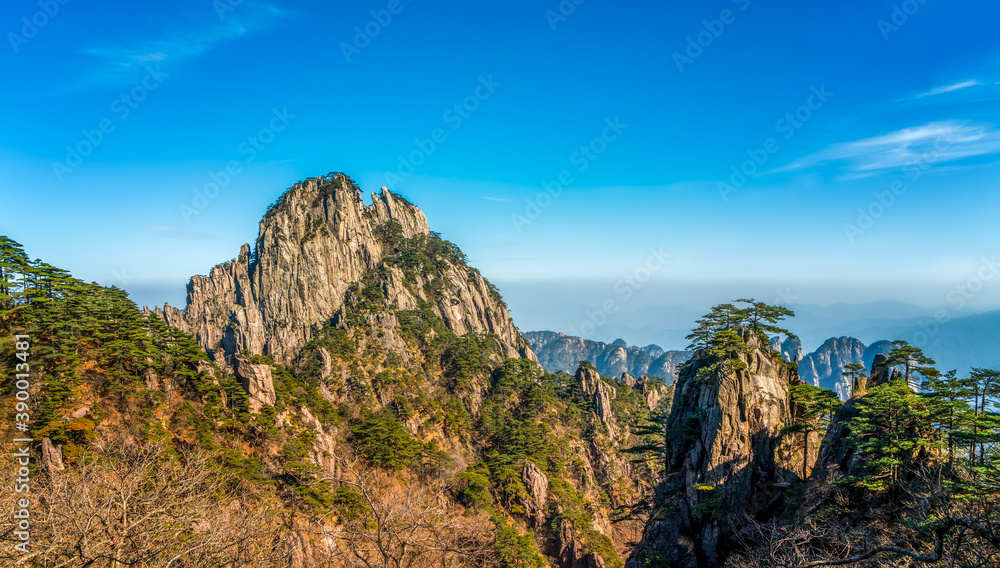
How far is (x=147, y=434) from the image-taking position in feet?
88.6

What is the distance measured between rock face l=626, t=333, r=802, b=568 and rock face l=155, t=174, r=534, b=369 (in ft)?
173

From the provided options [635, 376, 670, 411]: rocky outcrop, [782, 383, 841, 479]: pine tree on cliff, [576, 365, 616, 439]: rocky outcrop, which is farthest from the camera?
[635, 376, 670, 411]: rocky outcrop

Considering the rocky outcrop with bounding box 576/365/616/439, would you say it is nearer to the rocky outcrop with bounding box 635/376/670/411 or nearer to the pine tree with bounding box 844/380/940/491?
the rocky outcrop with bounding box 635/376/670/411

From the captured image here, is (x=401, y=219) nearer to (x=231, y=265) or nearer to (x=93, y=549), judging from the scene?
(x=231, y=265)

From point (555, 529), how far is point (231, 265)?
6413cm

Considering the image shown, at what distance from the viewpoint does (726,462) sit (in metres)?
27.4

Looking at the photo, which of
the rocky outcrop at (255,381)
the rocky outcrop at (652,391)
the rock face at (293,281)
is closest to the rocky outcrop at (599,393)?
the rocky outcrop at (652,391)

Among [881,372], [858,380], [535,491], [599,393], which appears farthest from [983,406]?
[599,393]

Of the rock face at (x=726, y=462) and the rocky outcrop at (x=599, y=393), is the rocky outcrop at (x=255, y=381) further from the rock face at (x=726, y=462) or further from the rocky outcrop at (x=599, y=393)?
the rocky outcrop at (x=599, y=393)

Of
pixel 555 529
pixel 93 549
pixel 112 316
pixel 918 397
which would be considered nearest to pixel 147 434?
pixel 112 316

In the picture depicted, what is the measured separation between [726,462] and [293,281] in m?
64.9

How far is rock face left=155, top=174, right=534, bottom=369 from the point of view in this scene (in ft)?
226

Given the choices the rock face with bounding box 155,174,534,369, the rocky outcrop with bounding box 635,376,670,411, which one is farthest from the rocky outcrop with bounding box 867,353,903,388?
the rocky outcrop with bounding box 635,376,670,411

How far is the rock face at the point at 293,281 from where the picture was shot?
226 feet
